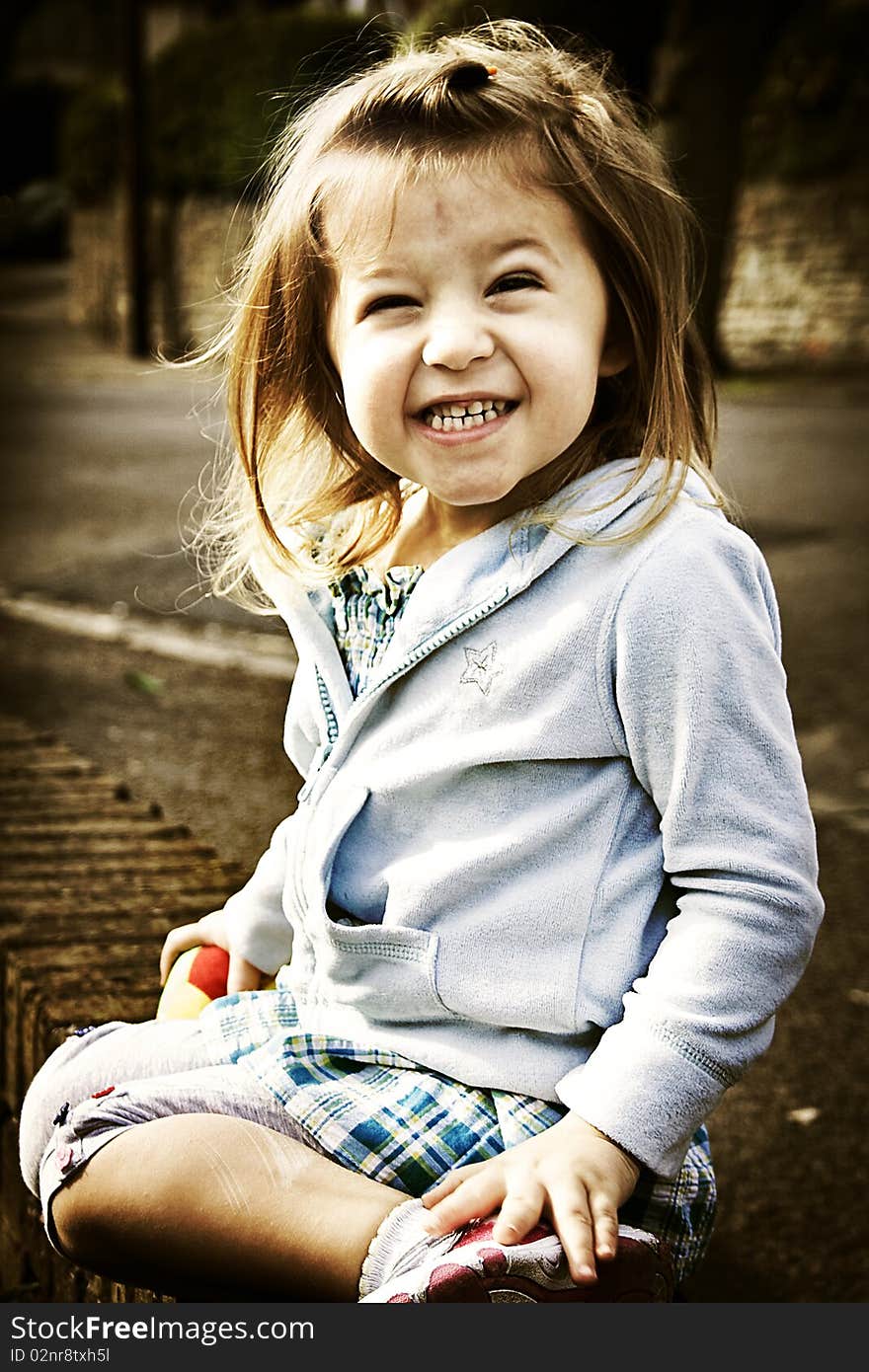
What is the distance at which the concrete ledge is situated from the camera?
2.18 metres

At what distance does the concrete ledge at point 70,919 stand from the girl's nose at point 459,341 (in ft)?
3.38

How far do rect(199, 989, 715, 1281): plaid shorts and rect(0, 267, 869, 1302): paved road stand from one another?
0.66 m

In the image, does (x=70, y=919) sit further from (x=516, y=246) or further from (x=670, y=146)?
(x=670, y=146)

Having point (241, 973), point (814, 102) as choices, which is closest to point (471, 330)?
point (241, 973)

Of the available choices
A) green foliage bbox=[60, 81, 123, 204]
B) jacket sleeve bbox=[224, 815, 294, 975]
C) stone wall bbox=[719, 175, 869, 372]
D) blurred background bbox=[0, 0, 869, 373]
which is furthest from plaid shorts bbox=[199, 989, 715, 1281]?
green foliage bbox=[60, 81, 123, 204]

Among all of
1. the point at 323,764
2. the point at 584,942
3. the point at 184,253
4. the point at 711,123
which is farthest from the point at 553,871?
the point at 184,253

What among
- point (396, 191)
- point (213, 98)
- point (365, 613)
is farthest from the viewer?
point (213, 98)

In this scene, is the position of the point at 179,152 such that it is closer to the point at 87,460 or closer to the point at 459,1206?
the point at 87,460

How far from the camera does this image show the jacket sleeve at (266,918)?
1.94 meters

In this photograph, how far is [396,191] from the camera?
5.24ft

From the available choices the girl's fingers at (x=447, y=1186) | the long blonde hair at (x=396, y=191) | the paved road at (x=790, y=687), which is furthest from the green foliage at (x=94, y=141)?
the girl's fingers at (x=447, y=1186)

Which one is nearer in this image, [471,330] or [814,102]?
[471,330]

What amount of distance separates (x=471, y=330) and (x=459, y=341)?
0.02 meters

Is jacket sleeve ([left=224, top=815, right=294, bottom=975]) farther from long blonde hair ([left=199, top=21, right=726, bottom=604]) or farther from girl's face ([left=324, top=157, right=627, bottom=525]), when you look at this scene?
girl's face ([left=324, top=157, right=627, bottom=525])
